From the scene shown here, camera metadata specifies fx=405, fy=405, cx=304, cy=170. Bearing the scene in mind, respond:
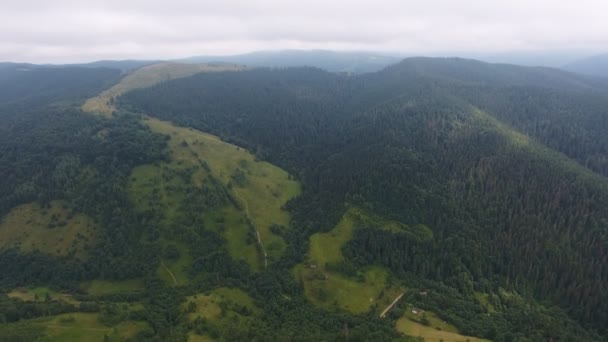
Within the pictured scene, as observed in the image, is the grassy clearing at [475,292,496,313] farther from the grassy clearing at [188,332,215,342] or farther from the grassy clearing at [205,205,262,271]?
the grassy clearing at [188,332,215,342]

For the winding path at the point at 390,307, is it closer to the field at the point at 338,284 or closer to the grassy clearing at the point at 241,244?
the field at the point at 338,284

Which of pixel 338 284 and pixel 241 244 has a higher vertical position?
pixel 241 244

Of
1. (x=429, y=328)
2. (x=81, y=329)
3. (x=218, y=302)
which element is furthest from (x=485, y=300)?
(x=81, y=329)

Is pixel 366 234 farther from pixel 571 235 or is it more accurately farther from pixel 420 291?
pixel 571 235

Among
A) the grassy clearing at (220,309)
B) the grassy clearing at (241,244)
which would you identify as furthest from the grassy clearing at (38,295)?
the grassy clearing at (241,244)

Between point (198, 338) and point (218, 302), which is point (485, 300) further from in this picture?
point (198, 338)

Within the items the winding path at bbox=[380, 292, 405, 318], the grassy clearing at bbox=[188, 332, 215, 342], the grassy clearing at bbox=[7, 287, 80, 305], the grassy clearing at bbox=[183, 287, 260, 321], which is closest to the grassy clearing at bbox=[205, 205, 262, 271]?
the grassy clearing at bbox=[183, 287, 260, 321]
